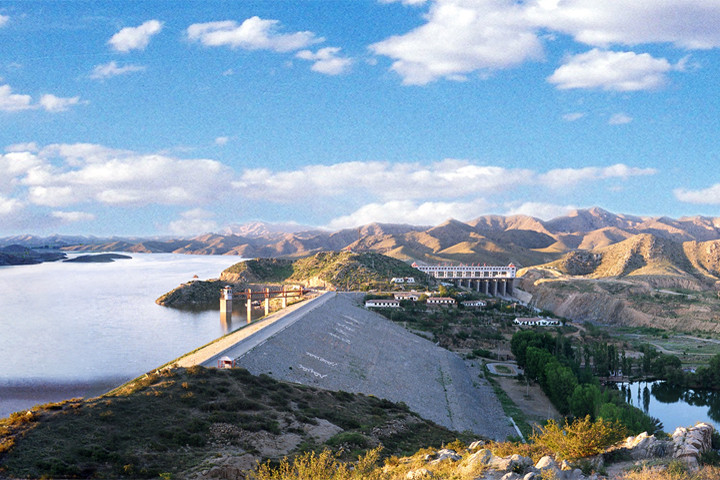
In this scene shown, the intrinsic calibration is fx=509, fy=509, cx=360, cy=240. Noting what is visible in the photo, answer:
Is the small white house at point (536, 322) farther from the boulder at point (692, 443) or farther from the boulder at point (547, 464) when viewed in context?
the boulder at point (547, 464)

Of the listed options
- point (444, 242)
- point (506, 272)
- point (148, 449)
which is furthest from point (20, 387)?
point (444, 242)

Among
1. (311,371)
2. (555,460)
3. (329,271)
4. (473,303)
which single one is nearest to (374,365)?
(311,371)

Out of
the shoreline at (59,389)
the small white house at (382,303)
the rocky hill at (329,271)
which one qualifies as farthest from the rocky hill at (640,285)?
the shoreline at (59,389)

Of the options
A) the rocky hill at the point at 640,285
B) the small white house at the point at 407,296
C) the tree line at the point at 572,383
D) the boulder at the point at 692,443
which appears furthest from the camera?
the rocky hill at the point at 640,285

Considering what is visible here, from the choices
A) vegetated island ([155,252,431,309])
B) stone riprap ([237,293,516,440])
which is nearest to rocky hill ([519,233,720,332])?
vegetated island ([155,252,431,309])

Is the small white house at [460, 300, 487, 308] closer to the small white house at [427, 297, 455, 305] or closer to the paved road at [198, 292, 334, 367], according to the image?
the small white house at [427, 297, 455, 305]

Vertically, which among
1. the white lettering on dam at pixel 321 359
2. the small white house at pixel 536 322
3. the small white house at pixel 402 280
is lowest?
the small white house at pixel 536 322

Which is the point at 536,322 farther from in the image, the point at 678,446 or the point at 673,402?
the point at 678,446
